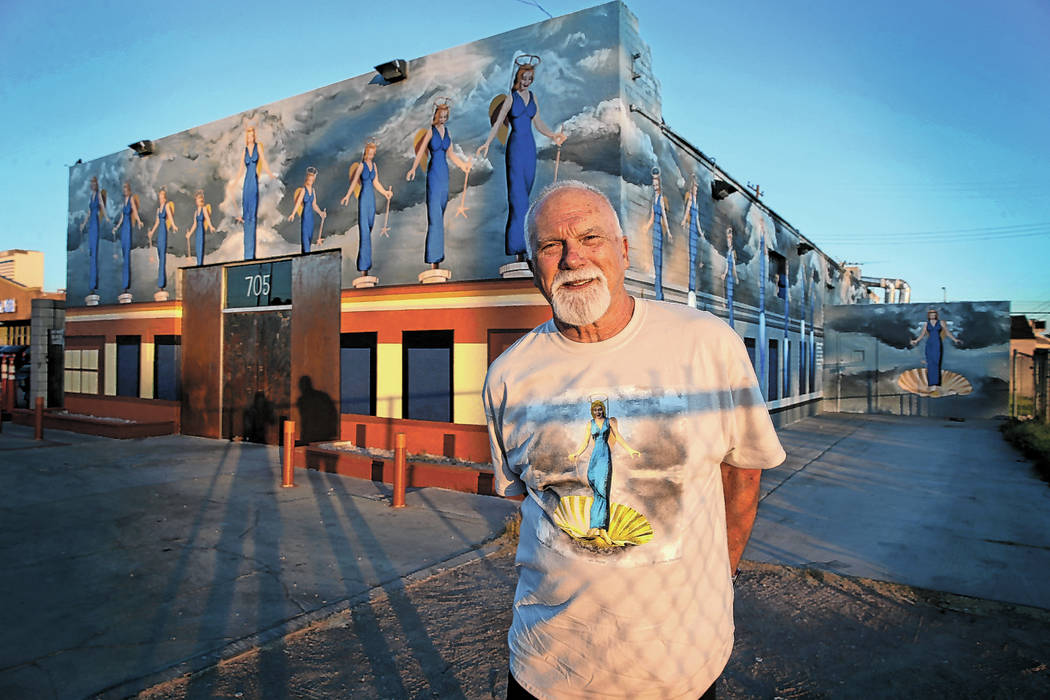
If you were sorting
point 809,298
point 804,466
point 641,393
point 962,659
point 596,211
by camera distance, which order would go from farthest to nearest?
point 809,298 < point 804,466 < point 962,659 < point 596,211 < point 641,393

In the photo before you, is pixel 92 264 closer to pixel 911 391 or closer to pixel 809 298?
pixel 809 298

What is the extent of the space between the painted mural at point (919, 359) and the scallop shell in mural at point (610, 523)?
25558mm

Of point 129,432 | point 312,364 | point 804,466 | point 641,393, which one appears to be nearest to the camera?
point 641,393

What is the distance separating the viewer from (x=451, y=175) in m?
10.1

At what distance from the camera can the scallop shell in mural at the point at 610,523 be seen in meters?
1.65

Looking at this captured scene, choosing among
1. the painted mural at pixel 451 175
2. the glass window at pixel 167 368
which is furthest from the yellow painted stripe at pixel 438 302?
the glass window at pixel 167 368

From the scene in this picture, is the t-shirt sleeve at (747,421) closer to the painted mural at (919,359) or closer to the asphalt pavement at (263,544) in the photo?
the asphalt pavement at (263,544)

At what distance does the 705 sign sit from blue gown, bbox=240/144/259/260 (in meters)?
0.42

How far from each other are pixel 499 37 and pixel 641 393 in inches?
370

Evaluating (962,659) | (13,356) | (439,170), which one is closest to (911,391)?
(439,170)

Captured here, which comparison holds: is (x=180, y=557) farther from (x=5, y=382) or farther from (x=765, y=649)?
(x=5, y=382)

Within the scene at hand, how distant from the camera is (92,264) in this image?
16.8 m

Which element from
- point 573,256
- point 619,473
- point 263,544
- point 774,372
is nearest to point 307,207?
point 263,544

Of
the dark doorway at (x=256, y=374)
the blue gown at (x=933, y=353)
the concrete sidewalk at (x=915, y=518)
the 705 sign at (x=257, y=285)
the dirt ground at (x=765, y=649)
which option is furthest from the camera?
the blue gown at (x=933, y=353)
